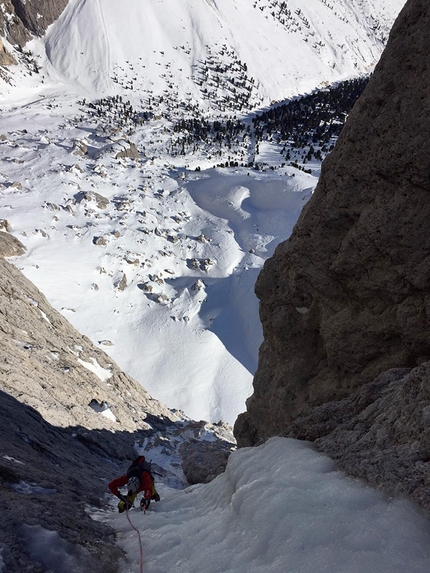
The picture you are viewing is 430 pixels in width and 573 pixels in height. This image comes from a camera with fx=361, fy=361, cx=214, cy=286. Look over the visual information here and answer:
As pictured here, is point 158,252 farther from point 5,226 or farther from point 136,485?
point 136,485

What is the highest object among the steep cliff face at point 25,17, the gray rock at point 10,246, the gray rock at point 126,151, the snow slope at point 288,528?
the steep cliff face at point 25,17

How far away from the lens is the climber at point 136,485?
6914 millimetres

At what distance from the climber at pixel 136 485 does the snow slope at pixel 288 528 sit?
0.48 m

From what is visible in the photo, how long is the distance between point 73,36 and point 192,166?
83254mm

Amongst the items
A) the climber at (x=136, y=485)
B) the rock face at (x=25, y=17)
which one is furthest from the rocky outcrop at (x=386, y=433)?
the rock face at (x=25, y=17)

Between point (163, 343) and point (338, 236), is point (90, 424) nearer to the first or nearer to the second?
point (338, 236)

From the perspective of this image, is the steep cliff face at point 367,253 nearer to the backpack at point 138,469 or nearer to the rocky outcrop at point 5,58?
the backpack at point 138,469

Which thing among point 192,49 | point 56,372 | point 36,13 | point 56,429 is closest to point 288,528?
point 56,429

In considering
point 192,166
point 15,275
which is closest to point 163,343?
point 15,275

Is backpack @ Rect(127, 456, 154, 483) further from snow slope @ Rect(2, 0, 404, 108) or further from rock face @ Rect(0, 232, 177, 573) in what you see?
snow slope @ Rect(2, 0, 404, 108)

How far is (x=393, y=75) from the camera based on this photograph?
7.27 metres

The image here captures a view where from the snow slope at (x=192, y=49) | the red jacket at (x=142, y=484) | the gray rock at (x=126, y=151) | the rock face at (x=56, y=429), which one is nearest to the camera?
the rock face at (x=56, y=429)

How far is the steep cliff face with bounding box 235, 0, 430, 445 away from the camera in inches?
276

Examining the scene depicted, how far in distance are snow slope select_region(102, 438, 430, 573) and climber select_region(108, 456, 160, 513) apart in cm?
48
